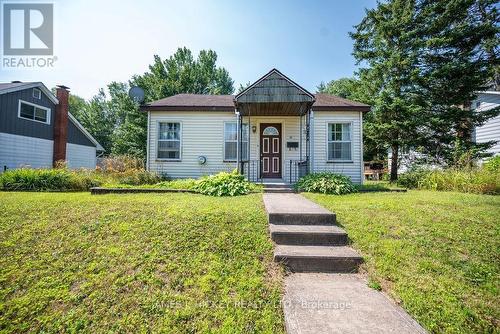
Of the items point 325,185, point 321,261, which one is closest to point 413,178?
point 325,185

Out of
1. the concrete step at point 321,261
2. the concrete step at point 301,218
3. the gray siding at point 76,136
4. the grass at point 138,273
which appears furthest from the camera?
the gray siding at point 76,136

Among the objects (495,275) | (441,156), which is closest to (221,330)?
(495,275)

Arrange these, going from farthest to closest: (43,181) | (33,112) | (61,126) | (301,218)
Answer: (61,126) < (33,112) < (43,181) < (301,218)

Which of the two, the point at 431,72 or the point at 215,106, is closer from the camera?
the point at 215,106

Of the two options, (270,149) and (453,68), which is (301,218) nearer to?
(270,149)

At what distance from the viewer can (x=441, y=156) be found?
465 inches

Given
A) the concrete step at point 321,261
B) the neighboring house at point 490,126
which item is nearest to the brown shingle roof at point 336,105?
the concrete step at point 321,261

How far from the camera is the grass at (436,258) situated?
219cm

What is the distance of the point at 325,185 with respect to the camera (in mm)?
7496

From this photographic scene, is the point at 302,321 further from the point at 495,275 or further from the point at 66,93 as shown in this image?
the point at 66,93

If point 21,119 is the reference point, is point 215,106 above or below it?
below

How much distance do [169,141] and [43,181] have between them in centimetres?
477

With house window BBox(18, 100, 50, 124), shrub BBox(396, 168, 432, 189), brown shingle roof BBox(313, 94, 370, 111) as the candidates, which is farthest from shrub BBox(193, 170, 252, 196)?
house window BBox(18, 100, 50, 124)

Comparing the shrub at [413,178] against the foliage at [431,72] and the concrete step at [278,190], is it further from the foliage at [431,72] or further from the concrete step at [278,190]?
the concrete step at [278,190]
